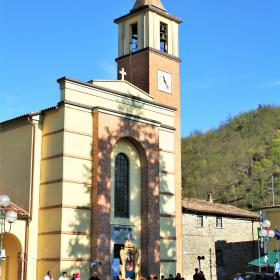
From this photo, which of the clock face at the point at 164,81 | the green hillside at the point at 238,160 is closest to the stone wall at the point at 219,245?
the clock face at the point at 164,81

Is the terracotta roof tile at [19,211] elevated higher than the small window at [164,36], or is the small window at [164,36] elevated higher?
the small window at [164,36]

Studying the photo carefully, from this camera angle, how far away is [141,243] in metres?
28.2

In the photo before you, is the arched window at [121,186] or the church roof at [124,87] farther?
the church roof at [124,87]

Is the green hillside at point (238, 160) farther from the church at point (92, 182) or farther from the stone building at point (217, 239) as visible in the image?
the church at point (92, 182)

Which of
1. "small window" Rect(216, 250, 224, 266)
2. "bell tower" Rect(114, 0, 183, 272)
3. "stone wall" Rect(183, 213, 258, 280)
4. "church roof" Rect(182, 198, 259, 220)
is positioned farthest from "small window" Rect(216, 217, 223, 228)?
"bell tower" Rect(114, 0, 183, 272)

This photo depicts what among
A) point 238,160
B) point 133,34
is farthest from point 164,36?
point 238,160

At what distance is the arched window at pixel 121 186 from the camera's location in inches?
1087

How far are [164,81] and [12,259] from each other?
14.1 metres

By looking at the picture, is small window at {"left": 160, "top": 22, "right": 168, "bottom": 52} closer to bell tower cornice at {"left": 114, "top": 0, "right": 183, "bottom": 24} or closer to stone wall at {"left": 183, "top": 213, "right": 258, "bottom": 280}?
bell tower cornice at {"left": 114, "top": 0, "right": 183, "bottom": 24}

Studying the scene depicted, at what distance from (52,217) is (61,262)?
2.14 m

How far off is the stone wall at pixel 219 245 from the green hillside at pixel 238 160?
33.2 m

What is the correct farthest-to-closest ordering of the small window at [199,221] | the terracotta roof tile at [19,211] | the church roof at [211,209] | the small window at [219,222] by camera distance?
the small window at [219,222] → the small window at [199,221] → the church roof at [211,209] → the terracotta roof tile at [19,211]

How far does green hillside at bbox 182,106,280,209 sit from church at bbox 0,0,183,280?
154 ft

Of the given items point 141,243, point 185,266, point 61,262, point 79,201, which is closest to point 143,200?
point 141,243
